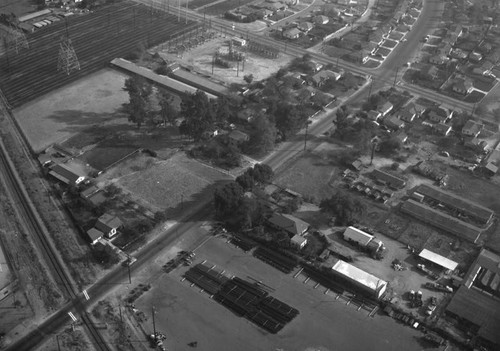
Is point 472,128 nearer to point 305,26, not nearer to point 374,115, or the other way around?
point 374,115

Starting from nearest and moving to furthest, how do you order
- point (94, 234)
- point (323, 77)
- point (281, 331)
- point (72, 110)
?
point (281, 331) → point (94, 234) → point (72, 110) → point (323, 77)

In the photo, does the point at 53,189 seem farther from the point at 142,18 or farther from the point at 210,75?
the point at 142,18

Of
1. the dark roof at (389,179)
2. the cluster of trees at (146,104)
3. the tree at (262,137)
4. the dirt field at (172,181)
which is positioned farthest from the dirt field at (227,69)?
the dark roof at (389,179)

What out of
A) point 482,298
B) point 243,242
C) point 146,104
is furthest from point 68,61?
point 482,298

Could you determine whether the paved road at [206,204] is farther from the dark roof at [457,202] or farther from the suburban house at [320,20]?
the dark roof at [457,202]

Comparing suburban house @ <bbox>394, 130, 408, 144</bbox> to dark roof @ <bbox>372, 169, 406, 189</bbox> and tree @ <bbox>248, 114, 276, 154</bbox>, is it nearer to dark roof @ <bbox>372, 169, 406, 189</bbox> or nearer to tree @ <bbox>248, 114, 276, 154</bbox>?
dark roof @ <bbox>372, 169, 406, 189</bbox>

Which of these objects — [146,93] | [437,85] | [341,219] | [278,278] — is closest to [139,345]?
[278,278]

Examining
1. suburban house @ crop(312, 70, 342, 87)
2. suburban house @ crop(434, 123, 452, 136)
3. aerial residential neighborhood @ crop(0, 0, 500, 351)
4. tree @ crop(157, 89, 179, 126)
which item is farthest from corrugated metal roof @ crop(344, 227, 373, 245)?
suburban house @ crop(312, 70, 342, 87)
